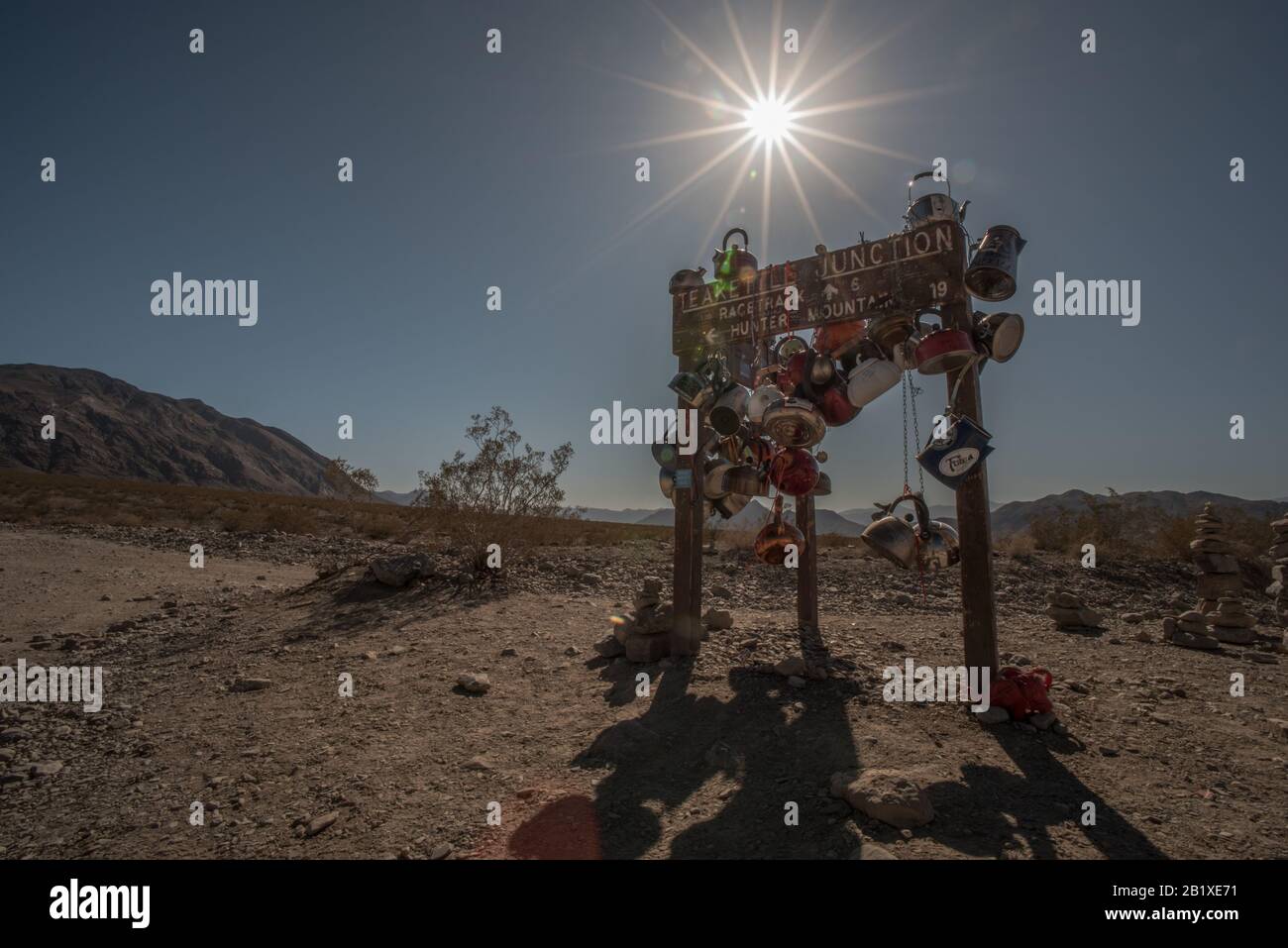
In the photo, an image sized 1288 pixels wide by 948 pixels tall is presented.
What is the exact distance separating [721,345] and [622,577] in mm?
6343

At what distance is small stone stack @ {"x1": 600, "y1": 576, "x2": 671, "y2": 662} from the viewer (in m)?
5.48

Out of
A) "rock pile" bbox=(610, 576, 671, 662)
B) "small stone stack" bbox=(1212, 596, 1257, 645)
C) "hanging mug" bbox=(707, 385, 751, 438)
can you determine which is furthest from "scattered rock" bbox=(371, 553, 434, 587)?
"small stone stack" bbox=(1212, 596, 1257, 645)

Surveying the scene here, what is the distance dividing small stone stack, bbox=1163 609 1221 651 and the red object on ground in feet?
11.6

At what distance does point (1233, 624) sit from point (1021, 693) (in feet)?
14.9

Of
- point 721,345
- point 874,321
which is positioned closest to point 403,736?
point 721,345

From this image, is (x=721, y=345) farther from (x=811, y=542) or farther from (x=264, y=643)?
(x=264, y=643)

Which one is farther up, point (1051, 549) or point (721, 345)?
point (721, 345)

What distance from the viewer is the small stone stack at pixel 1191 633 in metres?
5.78

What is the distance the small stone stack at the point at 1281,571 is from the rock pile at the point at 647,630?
789 centimetres

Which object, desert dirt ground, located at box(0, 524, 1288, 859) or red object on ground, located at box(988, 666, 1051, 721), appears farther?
red object on ground, located at box(988, 666, 1051, 721)

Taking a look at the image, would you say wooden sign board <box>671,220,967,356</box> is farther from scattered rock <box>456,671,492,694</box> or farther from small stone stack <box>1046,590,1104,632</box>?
small stone stack <box>1046,590,1104,632</box>

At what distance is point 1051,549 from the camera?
16078mm

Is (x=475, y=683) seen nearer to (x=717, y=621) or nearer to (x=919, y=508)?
(x=717, y=621)
